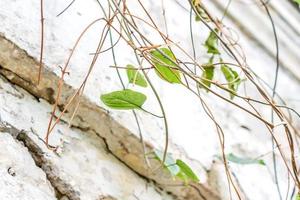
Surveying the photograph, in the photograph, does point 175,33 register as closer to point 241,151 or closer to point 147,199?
point 241,151

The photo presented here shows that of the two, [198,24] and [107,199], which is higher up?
[198,24]

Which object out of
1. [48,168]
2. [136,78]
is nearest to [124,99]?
[136,78]

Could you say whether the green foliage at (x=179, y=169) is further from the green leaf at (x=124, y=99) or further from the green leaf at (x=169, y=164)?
the green leaf at (x=124, y=99)

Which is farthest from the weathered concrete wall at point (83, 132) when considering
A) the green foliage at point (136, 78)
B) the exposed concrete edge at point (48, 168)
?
the green foliage at point (136, 78)

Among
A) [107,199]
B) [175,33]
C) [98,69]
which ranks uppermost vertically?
[175,33]

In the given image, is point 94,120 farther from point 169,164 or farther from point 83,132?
point 169,164

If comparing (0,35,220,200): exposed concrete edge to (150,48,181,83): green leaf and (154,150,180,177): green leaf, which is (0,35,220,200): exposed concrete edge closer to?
(154,150,180,177): green leaf

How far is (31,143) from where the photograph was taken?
873 millimetres

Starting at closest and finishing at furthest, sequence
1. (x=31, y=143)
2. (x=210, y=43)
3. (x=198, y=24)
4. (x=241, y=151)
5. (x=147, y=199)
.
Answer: (x=31, y=143)
(x=147, y=199)
(x=210, y=43)
(x=241, y=151)
(x=198, y=24)

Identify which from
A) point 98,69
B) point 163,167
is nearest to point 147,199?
point 163,167

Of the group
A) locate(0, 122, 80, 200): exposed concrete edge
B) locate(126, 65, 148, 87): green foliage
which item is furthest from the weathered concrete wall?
locate(126, 65, 148, 87): green foliage

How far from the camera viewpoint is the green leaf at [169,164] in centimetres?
96

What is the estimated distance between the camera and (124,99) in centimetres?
88

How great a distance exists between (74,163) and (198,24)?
77 cm
